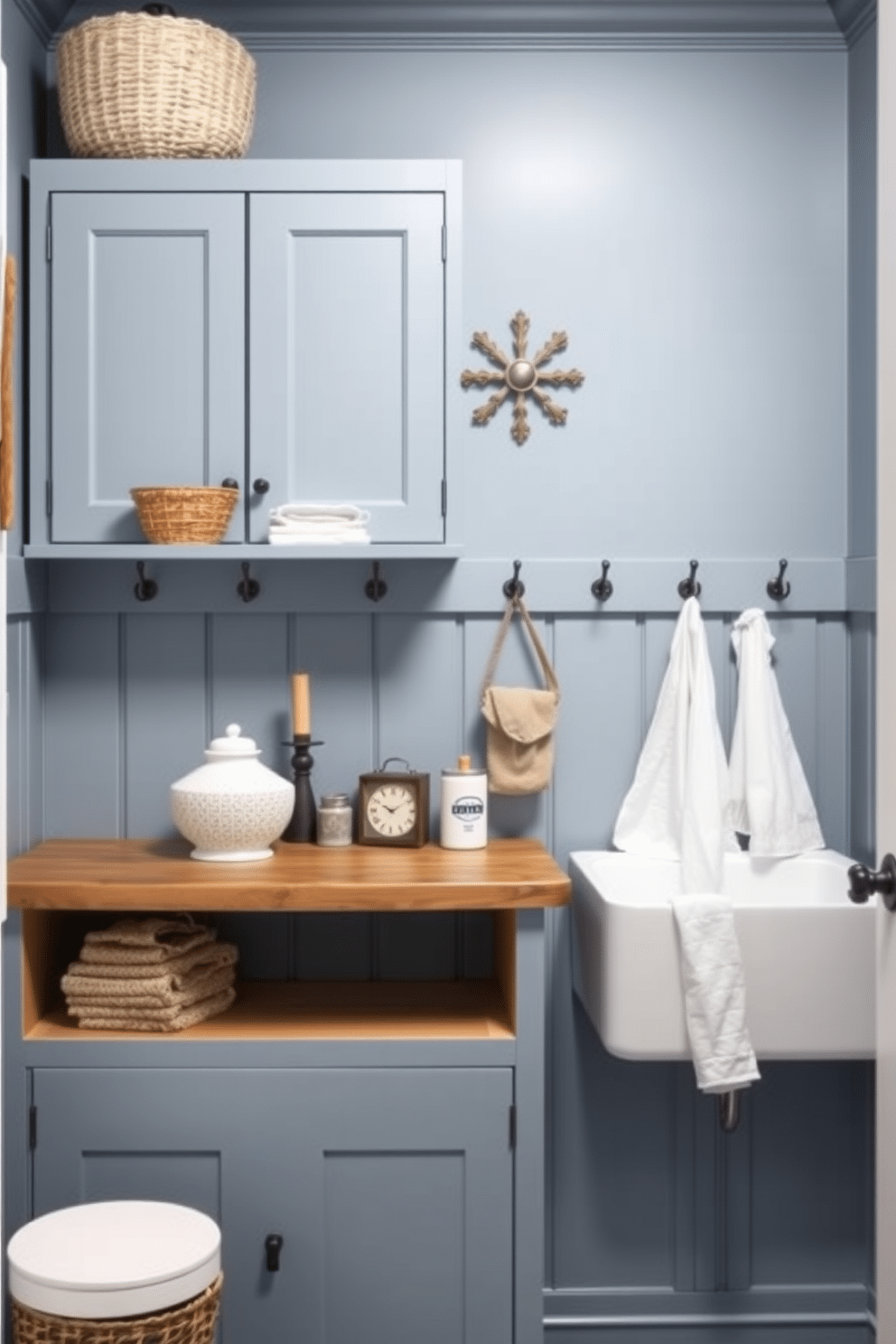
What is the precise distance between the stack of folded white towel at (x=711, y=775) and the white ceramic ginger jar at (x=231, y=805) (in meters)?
0.69

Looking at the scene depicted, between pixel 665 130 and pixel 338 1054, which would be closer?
pixel 338 1054

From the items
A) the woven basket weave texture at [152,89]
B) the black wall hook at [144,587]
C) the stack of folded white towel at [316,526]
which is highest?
the woven basket weave texture at [152,89]

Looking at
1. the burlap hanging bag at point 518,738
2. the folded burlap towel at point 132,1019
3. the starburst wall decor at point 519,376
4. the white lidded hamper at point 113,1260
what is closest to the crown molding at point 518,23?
the starburst wall decor at point 519,376

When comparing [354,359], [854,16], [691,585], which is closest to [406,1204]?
[691,585]

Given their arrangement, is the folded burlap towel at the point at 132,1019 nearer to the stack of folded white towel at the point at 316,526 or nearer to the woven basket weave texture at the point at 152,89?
the stack of folded white towel at the point at 316,526

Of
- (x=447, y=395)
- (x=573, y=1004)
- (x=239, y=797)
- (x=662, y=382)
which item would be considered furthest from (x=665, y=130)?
(x=573, y=1004)

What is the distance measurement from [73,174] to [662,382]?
1153 mm

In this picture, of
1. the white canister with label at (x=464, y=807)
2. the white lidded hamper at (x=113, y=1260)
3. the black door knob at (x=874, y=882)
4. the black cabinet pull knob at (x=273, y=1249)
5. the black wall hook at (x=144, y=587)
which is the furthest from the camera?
the black wall hook at (x=144, y=587)

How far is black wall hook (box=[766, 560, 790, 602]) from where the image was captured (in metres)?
2.91

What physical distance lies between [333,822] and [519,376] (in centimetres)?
92

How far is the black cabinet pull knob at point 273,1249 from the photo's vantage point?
239 cm

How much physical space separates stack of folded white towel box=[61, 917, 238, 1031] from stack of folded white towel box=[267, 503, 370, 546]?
27.7 inches

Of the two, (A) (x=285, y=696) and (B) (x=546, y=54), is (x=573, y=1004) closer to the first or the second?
(A) (x=285, y=696)

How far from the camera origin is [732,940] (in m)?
2.44
